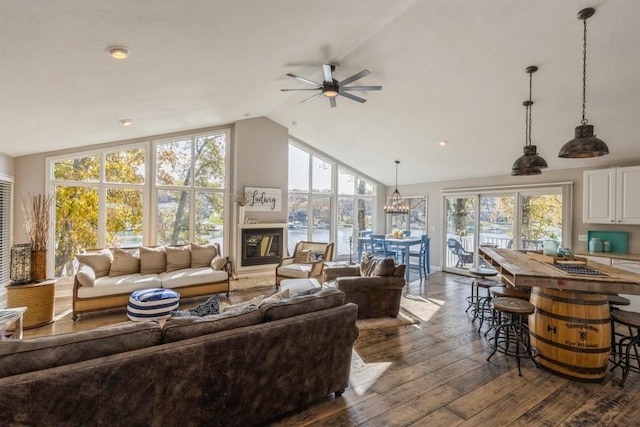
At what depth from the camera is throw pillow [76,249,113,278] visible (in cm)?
473

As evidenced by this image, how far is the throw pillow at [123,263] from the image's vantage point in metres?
4.89

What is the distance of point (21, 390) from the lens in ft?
4.78

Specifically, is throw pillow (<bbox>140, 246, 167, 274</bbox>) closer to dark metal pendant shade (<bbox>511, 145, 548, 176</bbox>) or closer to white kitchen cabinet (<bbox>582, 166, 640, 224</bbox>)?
dark metal pendant shade (<bbox>511, 145, 548, 176</bbox>)

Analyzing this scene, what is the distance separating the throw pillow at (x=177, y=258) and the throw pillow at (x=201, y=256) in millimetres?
77

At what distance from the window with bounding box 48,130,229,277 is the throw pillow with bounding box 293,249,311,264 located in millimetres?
1959

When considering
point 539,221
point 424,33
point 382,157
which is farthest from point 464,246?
point 424,33

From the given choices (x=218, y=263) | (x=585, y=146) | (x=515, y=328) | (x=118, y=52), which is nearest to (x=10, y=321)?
(x=118, y=52)

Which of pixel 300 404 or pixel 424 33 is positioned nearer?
pixel 300 404

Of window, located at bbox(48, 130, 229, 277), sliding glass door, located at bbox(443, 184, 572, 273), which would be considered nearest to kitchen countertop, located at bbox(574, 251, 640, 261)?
sliding glass door, located at bbox(443, 184, 572, 273)

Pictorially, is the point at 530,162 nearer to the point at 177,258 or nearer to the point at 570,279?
the point at 570,279

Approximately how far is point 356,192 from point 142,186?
210 inches

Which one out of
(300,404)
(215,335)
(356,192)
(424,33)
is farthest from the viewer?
(356,192)

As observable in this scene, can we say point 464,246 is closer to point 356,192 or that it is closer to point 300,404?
point 356,192

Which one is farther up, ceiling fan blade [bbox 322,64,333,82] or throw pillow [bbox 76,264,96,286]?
ceiling fan blade [bbox 322,64,333,82]
